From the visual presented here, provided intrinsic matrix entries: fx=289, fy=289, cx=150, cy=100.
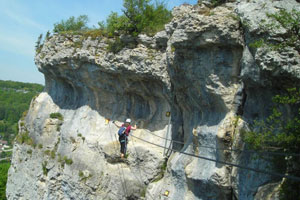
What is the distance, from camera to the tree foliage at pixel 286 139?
7.08 metres

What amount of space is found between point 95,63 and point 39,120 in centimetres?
726

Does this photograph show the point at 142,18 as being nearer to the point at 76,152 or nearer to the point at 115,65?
the point at 115,65

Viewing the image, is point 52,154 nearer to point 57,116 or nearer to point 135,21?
point 57,116

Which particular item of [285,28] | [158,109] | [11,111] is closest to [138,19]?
[158,109]

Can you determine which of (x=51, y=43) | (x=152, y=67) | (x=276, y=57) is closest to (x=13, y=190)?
(x=51, y=43)

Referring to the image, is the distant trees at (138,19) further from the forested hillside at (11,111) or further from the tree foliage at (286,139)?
the forested hillside at (11,111)

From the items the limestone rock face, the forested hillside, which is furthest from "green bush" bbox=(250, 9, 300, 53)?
the forested hillside

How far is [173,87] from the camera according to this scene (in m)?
13.4

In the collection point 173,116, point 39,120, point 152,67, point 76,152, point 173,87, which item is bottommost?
point 76,152

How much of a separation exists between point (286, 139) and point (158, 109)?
9.25 metres

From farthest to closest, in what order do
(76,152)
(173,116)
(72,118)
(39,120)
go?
Result: (39,120), (72,118), (76,152), (173,116)

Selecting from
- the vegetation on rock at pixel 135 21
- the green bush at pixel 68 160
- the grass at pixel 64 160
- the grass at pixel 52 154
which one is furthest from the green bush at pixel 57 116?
the vegetation on rock at pixel 135 21

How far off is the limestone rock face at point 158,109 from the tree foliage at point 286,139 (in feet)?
1.81

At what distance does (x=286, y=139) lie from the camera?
278 inches
